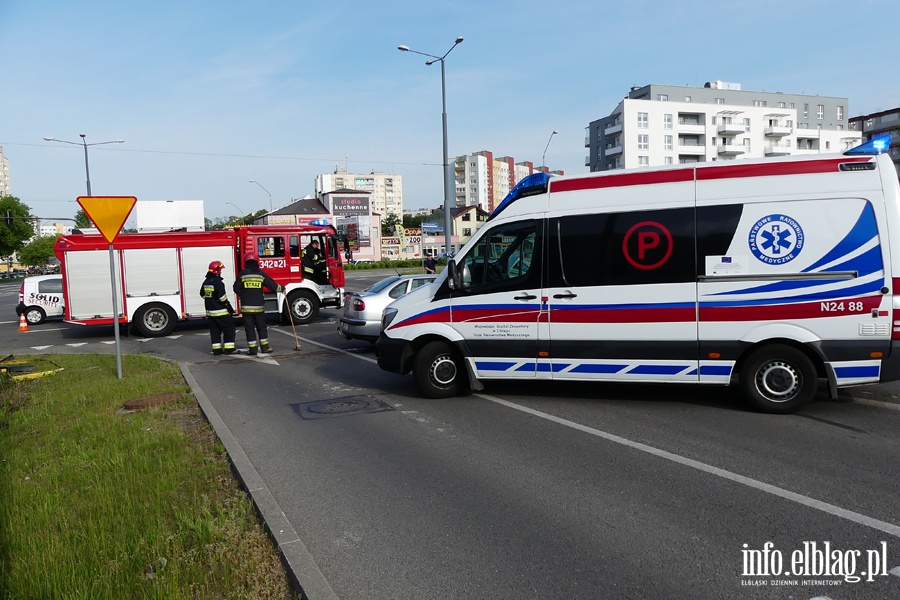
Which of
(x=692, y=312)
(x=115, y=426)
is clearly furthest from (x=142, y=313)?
(x=692, y=312)

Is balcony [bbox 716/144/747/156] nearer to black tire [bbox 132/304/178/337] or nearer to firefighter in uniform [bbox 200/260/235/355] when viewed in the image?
black tire [bbox 132/304/178/337]

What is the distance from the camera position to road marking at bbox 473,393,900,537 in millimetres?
4270

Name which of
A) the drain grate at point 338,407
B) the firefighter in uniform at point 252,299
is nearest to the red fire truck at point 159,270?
the firefighter in uniform at point 252,299

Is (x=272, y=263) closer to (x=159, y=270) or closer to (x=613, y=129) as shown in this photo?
(x=159, y=270)

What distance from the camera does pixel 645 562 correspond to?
3.84 m

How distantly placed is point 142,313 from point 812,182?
15.7m

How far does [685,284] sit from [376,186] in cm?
18136

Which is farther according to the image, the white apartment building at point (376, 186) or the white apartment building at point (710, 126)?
the white apartment building at point (376, 186)

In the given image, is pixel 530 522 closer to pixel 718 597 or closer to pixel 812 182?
pixel 718 597

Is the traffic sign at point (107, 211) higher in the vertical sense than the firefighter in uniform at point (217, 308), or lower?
higher

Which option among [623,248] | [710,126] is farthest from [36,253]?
[623,248]

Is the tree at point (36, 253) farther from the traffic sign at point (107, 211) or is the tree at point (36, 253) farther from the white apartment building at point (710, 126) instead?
the traffic sign at point (107, 211)

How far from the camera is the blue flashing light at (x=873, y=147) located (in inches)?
263

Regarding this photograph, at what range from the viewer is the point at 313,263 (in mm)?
19078
